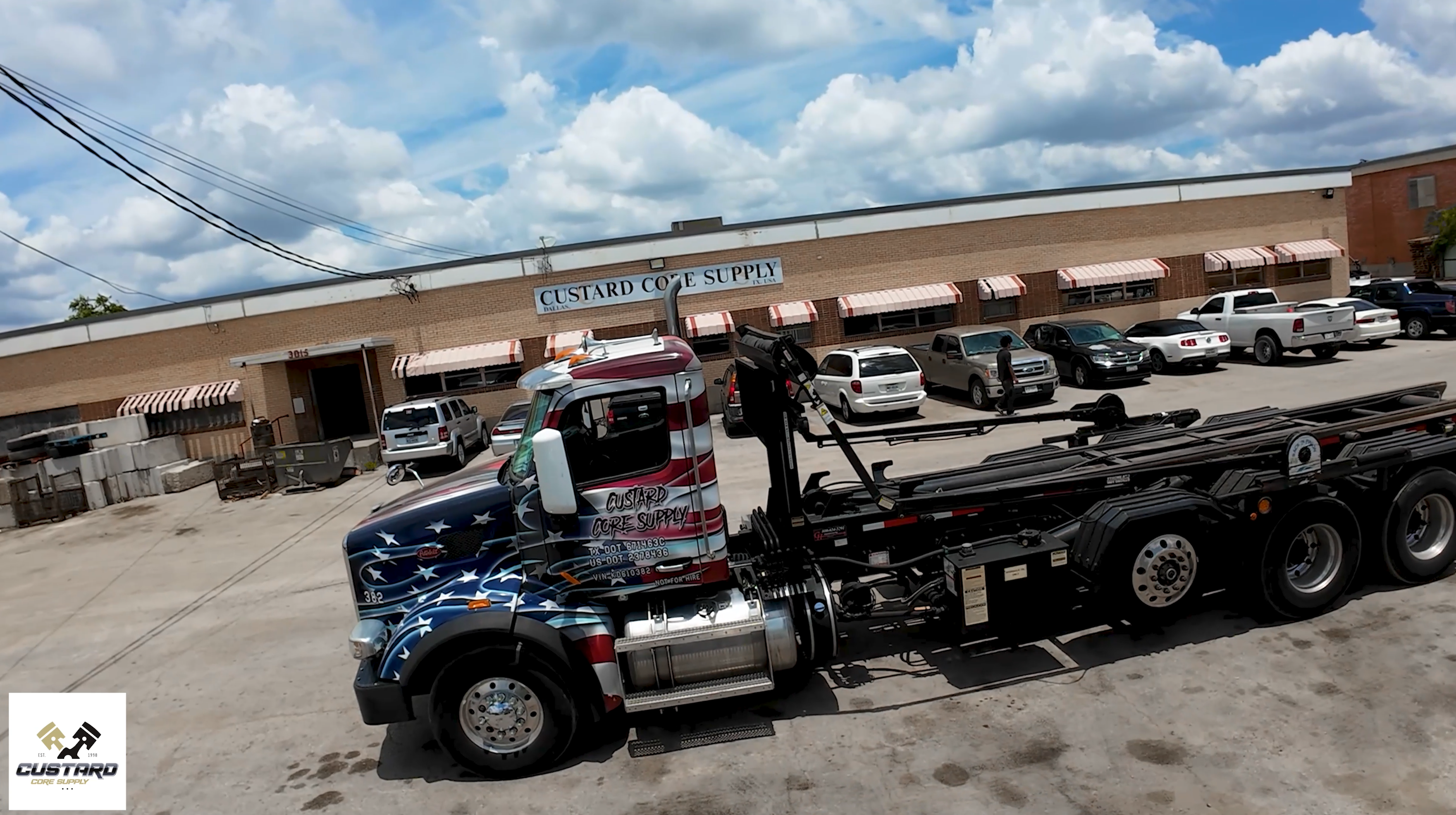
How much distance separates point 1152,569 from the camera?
637 centimetres

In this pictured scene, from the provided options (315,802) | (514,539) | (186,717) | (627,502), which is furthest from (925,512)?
(186,717)

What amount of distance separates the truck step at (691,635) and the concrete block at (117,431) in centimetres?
2064

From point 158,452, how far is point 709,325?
1399 centimetres

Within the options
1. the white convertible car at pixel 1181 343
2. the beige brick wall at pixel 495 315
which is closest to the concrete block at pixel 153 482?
the beige brick wall at pixel 495 315

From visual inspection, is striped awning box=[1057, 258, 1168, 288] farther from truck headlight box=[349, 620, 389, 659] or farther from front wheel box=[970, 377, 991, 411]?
truck headlight box=[349, 620, 389, 659]

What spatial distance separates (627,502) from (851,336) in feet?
66.8

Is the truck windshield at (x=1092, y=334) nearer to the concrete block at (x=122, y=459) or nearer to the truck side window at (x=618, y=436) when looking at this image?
the truck side window at (x=618, y=436)

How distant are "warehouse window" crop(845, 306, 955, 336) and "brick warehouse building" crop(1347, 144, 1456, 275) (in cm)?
2532

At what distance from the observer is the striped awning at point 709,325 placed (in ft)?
79.2

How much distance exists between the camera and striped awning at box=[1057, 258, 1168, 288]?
2577cm

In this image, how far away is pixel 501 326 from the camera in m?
24.6

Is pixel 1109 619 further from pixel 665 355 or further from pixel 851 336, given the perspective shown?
pixel 851 336

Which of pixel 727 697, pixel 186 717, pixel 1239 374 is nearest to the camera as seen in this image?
pixel 727 697

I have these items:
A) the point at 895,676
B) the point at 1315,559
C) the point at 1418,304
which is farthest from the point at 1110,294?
the point at 895,676
